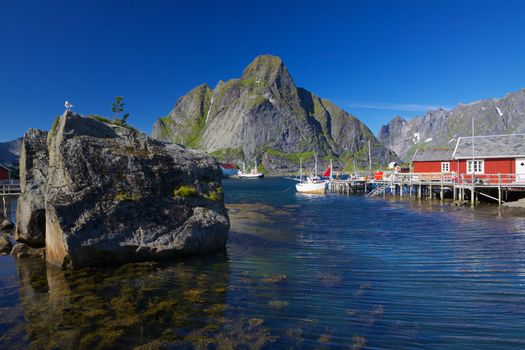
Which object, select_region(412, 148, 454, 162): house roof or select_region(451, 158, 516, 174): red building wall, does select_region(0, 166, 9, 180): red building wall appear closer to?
select_region(412, 148, 454, 162): house roof

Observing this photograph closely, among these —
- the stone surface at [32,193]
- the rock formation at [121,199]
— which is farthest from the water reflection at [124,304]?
the stone surface at [32,193]

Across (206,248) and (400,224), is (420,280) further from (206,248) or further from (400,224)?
(400,224)

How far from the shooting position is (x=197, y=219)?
16969 millimetres

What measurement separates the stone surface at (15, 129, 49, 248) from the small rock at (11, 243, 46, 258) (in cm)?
77

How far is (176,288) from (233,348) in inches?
190

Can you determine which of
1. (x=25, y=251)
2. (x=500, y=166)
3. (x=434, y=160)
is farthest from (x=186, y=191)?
(x=434, y=160)

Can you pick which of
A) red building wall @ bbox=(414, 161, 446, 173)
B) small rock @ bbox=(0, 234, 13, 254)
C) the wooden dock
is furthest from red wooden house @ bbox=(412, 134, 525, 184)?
small rock @ bbox=(0, 234, 13, 254)

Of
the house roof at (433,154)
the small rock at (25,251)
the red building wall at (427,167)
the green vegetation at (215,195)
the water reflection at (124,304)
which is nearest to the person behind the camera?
the water reflection at (124,304)

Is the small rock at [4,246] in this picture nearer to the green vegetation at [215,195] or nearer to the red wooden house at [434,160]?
the green vegetation at [215,195]

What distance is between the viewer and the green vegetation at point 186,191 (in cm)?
1712

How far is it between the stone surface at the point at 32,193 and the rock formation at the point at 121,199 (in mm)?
3336

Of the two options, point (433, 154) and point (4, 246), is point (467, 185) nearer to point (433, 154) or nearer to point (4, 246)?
point (433, 154)

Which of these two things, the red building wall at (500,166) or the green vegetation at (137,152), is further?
the red building wall at (500,166)

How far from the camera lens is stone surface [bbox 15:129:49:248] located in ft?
61.8
